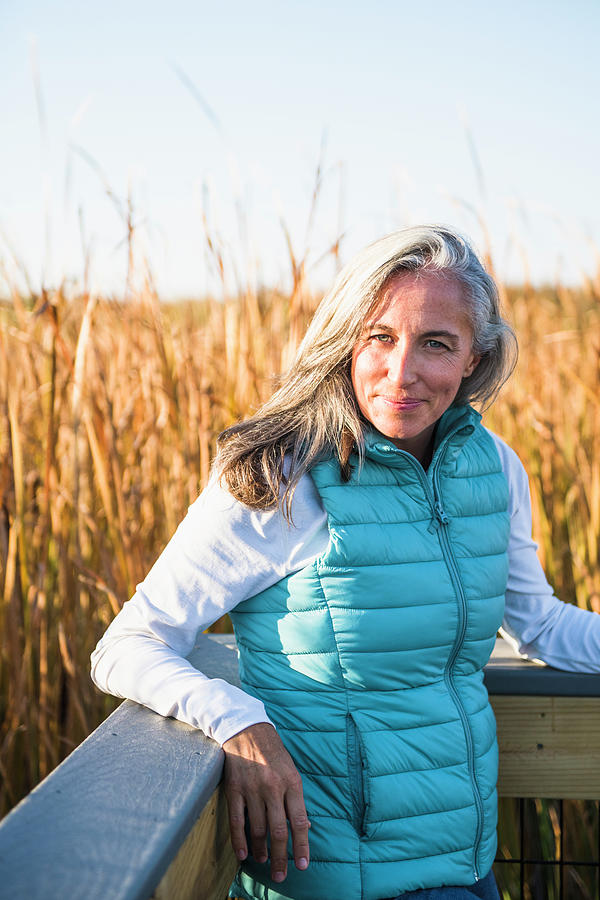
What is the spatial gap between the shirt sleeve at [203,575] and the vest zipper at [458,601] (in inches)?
6.9

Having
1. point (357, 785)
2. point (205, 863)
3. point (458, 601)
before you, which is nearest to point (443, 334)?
point (458, 601)

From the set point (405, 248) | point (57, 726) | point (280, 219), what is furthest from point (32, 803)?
point (280, 219)

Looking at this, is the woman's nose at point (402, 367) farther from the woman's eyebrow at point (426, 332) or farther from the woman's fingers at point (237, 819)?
the woman's fingers at point (237, 819)

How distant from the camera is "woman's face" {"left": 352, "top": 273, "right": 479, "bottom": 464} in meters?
1.21

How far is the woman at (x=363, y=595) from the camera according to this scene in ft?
3.61

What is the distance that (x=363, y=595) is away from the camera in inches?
44.5

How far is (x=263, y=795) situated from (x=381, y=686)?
0.87 feet

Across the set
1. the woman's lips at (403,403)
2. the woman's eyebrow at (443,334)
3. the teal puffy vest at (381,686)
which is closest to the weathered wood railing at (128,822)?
the teal puffy vest at (381,686)

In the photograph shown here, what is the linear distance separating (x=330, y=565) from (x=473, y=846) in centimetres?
45

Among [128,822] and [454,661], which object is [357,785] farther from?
[128,822]

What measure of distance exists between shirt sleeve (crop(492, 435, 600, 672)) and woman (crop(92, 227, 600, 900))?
0.46 ft

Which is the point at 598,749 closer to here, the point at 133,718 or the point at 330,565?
the point at 330,565

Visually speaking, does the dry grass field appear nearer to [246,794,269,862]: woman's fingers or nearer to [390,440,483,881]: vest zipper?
[390,440,483,881]: vest zipper

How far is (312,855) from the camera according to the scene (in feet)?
3.63
